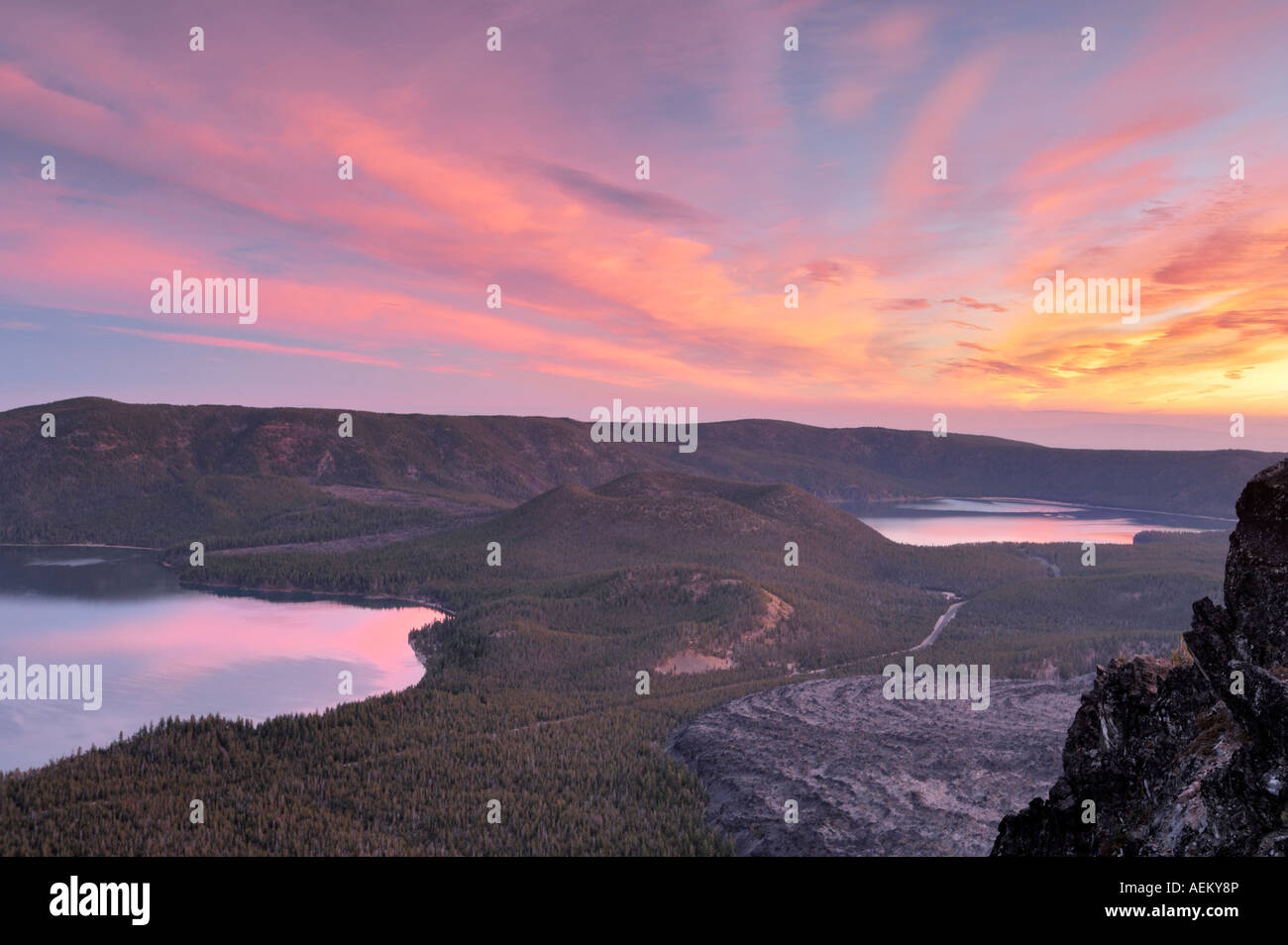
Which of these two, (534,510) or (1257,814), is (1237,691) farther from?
(534,510)

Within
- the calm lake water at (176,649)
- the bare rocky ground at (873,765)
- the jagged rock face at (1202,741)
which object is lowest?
the calm lake water at (176,649)

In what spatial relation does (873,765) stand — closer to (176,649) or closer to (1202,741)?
(1202,741)

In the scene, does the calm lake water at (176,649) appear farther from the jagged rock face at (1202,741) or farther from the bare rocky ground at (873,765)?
the jagged rock face at (1202,741)

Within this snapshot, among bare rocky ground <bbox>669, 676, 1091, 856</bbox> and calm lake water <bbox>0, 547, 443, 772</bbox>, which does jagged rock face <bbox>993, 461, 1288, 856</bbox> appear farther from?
calm lake water <bbox>0, 547, 443, 772</bbox>

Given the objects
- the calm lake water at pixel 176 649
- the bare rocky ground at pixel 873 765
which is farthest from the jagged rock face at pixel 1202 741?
the calm lake water at pixel 176 649
